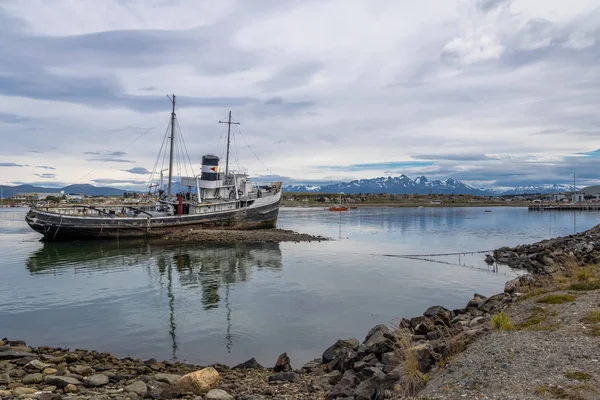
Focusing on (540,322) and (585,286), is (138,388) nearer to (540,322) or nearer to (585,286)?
(540,322)

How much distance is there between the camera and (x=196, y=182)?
5031 centimetres

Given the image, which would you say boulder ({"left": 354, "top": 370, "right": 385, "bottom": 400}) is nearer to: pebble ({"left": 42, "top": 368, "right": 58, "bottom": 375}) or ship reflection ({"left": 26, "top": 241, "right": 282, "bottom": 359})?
ship reflection ({"left": 26, "top": 241, "right": 282, "bottom": 359})

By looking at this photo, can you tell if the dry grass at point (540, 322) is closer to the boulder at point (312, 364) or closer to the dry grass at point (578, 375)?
the dry grass at point (578, 375)

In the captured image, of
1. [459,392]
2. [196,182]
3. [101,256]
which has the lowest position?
[101,256]

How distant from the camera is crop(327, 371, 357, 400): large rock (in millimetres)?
8250

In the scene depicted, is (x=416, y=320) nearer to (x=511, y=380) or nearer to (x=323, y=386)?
(x=323, y=386)

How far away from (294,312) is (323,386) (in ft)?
Result: 27.3

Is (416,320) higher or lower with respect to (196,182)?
lower

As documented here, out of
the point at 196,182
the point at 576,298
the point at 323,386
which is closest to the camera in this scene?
the point at 323,386

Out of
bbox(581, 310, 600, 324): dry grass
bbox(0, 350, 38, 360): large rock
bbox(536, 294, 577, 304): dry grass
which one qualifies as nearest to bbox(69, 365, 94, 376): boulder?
bbox(0, 350, 38, 360): large rock

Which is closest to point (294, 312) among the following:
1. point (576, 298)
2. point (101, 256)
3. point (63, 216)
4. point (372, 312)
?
point (372, 312)

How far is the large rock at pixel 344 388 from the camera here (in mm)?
8250

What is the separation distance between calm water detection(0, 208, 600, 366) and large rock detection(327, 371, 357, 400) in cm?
352

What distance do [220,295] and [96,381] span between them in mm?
11508
